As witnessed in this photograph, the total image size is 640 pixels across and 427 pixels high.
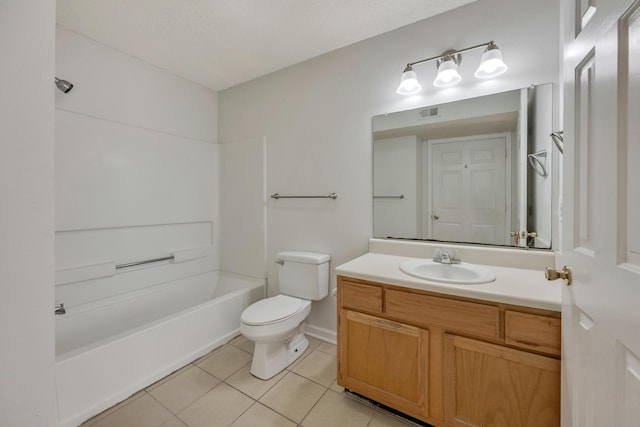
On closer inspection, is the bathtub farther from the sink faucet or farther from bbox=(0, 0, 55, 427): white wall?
the sink faucet

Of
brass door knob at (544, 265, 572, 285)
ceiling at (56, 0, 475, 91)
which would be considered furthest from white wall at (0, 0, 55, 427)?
brass door knob at (544, 265, 572, 285)

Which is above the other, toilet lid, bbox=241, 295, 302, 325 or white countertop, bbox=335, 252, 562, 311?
white countertop, bbox=335, 252, 562, 311

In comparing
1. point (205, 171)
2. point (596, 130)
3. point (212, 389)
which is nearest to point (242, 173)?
point (205, 171)

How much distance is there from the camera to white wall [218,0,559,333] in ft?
4.78

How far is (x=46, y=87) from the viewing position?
0.76 metres

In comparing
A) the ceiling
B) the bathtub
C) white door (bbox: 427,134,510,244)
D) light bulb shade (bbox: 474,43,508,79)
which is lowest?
the bathtub

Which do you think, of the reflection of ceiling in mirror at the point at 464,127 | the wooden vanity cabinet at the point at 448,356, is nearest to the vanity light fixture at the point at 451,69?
the reflection of ceiling in mirror at the point at 464,127

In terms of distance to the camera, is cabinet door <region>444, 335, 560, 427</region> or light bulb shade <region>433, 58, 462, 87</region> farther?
light bulb shade <region>433, 58, 462, 87</region>

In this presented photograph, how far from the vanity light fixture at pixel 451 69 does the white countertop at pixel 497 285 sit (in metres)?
1.15

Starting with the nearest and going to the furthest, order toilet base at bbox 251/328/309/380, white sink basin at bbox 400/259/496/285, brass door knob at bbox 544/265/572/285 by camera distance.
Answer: brass door knob at bbox 544/265/572/285 < white sink basin at bbox 400/259/496/285 < toilet base at bbox 251/328/309/380

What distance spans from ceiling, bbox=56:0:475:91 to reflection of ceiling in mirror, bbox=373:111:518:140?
726 millimetres

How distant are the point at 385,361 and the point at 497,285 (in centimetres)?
68

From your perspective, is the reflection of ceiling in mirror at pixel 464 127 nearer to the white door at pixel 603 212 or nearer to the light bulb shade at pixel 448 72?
the light bulb shade at pixel 448 72

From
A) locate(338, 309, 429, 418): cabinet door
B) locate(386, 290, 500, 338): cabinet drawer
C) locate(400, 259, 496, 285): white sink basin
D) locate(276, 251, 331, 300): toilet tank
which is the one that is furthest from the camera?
locate(276, 251, 331, 300): toilet tank
